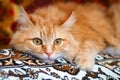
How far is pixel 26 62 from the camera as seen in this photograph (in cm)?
118

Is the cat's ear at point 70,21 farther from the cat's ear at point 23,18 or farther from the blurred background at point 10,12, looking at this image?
the blurred background at point 10,12

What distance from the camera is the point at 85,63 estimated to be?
1244 millimetres

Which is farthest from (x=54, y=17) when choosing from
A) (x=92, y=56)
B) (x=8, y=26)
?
(x=8, y=26)

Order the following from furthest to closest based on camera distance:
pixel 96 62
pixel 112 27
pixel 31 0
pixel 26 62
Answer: pixel 31 0 < pixel 112 27 < pixel 96 62 < pixel 26 62

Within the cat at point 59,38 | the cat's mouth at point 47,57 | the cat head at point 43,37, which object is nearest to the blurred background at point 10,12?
the cat at point 59,38

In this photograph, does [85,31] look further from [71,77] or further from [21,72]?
[21,72]

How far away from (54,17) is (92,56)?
11.1 inches

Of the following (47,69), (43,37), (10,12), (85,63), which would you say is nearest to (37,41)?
(43,37)

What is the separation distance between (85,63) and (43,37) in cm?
24

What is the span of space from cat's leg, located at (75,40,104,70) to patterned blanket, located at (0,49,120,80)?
2 centimetres

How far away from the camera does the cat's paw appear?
123 centimetres

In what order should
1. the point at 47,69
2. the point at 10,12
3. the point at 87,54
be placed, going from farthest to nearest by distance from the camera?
1. the point at 10,12
2. the point at 87,54
3. the point at 47,69

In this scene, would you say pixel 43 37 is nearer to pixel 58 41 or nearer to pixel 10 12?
pixel 58 41

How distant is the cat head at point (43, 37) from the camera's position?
1.19 metres
